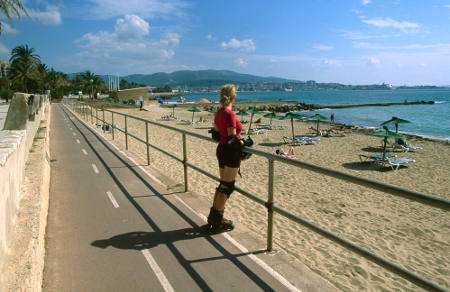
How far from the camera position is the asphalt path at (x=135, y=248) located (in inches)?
120

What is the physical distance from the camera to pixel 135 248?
3.71 metres

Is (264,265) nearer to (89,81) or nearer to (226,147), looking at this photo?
(226,147)

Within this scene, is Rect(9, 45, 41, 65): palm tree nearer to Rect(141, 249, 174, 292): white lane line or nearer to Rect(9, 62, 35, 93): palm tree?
Rect(9, 62, 35, 93): palm tree

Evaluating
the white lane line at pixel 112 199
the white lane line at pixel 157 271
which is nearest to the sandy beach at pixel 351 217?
the white lane line at pixel 112 199

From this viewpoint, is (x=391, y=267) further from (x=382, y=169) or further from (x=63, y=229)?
(x=382, y=169)

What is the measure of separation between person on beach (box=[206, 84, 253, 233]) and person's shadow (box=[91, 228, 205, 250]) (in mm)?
272

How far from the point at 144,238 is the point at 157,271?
0.80 meters

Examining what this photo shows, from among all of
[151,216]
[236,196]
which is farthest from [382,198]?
[151,216]

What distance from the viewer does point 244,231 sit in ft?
13.7

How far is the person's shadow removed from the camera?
12.4 ft

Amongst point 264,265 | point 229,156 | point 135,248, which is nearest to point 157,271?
point 135,248

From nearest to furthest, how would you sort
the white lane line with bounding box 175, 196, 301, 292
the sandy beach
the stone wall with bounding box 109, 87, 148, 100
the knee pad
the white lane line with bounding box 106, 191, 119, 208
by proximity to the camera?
the white lane line with bounding box 175, 196, 301, 292
the knee pad
the sandy beach
the white lane line with bounding box 106, 191, 119, 208
the stone wall with bounding box 109, 87, 148, 100

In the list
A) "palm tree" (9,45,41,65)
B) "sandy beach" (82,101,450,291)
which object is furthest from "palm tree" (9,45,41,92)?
"sandy beach" (82,101,450,291)

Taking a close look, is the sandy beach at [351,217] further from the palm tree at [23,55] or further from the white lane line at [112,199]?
the palm tree at [23,55]
